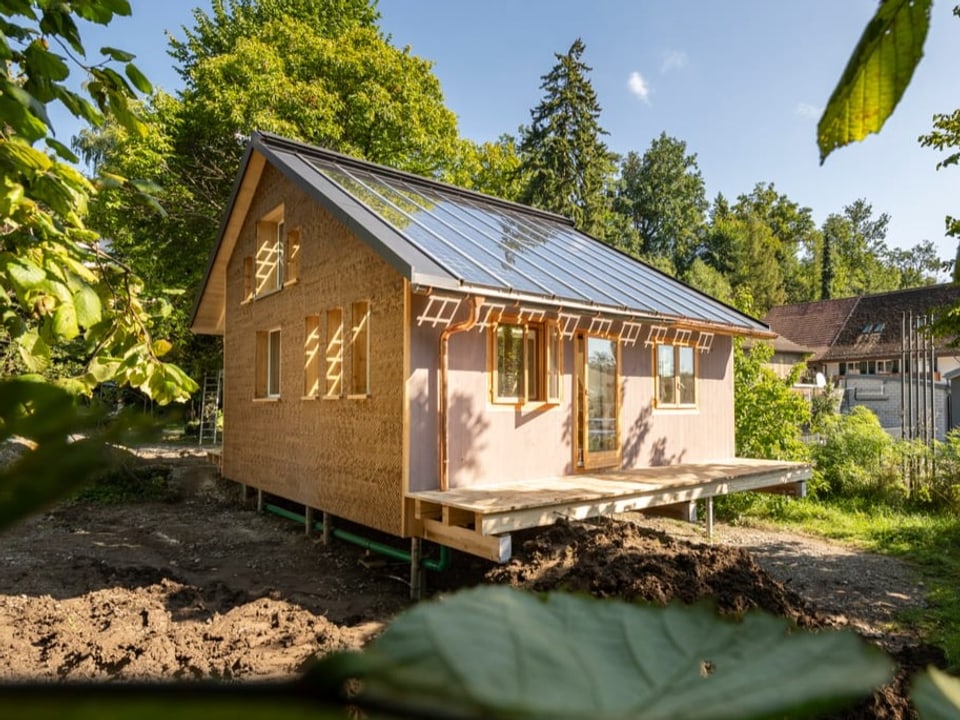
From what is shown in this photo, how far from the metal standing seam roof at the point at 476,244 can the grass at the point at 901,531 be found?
3.12 meters

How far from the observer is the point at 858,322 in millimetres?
29188

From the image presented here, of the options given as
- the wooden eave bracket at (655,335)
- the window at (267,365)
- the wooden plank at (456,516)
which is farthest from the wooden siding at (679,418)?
the window at (267,365)

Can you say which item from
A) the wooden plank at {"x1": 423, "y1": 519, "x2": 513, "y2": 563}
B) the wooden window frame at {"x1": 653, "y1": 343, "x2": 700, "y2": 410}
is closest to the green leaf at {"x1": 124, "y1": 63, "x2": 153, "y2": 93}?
the wooden plank at {"x1": 423, "y1": 519, "x2": 513, "y2": 563}

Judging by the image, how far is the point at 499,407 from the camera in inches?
286

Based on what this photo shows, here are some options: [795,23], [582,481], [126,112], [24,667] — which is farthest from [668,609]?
[582,481]

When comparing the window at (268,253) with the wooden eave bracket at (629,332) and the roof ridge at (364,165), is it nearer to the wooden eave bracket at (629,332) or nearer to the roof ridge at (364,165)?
the roof ridge at (364,165)

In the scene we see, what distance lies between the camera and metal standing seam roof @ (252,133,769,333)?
6598 mm

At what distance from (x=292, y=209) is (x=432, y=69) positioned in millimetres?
13181

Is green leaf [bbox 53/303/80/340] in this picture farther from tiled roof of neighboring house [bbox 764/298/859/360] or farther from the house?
tiled roof of neighboring house [bbox 764/298/859/360]

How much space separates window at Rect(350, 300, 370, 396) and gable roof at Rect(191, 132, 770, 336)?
3.71 feet

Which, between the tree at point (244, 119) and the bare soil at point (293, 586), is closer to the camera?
the bare soil at point (293, 586)

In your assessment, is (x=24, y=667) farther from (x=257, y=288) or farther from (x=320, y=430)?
(x=257, y=288)

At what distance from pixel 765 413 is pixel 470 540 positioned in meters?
7.39

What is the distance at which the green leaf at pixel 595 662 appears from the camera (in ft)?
0.56
